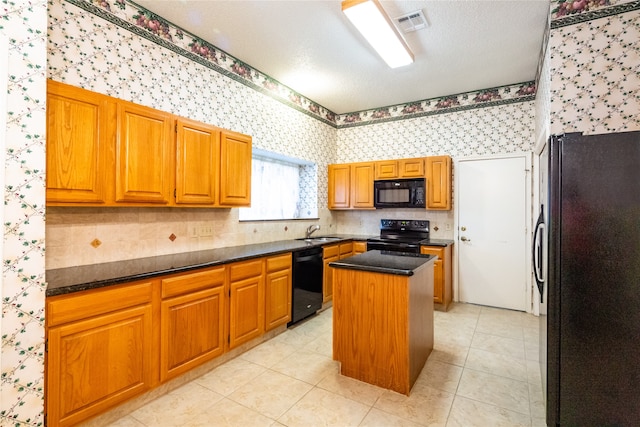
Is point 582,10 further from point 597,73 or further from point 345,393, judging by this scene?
point 345,393

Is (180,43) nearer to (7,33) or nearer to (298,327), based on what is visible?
(7,33)

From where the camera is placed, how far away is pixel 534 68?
343 centimetres

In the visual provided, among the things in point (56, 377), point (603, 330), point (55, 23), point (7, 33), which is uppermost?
point (55, 23)

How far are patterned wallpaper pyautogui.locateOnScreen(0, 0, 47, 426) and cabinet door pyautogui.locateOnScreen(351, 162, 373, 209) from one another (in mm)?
3804

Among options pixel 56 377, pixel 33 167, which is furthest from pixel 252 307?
pixel 33 167

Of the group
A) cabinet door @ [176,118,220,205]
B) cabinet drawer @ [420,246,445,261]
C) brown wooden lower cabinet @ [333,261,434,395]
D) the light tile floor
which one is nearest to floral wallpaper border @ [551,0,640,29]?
brown wooden lower cabinet @ [333,261,434,395]

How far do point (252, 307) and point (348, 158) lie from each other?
10.7ft

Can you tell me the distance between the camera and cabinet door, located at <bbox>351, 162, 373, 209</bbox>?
15.2 feet

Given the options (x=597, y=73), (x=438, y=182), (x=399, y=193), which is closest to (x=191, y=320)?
(x=399, y=193)

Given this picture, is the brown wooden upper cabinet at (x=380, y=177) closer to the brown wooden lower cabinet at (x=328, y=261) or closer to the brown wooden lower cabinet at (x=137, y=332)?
the brown wooden lower cabinet at (x=328, y=261)

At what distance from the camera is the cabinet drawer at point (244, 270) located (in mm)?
2539

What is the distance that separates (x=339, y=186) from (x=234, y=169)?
7.56 ft

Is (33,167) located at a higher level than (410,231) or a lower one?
higher

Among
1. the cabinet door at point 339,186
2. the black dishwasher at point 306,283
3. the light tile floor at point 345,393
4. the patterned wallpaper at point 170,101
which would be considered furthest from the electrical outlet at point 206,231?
the cabinet door at point 339,186
